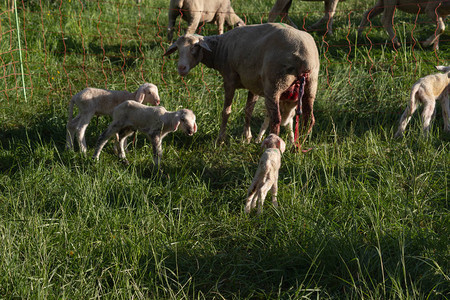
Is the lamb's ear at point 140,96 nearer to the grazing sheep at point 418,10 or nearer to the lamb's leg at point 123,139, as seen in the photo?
the lamb's leg at point 123,139

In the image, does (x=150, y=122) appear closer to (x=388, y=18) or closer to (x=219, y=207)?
(x=219, y=207)

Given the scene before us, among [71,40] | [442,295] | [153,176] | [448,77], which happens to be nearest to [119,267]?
[153,176]

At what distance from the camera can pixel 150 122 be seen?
4875 mm

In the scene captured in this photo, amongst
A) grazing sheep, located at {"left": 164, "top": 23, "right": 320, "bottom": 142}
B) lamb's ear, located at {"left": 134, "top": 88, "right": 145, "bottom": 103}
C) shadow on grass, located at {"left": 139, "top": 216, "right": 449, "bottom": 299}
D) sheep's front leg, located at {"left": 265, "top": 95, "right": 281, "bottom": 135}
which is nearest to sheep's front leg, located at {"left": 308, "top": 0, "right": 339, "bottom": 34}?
grazing sheep, located at {"left": 164, "top": 23, "right": 320, "bottom": 142}

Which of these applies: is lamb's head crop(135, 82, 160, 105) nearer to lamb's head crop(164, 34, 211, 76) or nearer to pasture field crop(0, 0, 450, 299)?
lamb's head crop(164, 34, 211, 76)

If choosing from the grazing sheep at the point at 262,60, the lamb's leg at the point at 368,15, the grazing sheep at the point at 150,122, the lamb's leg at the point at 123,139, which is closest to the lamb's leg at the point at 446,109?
the grazing sheep at the point at 262,60

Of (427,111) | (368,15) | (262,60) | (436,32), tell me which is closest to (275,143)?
(262,60)

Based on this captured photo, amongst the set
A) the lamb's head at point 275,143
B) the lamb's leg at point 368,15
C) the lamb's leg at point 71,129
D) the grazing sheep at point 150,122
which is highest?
the lamb's leg at point 368,15

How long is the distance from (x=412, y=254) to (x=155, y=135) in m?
2.51

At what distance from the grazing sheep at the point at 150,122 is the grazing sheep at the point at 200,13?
10.4 feet

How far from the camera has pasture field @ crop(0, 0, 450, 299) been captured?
3.15 metres

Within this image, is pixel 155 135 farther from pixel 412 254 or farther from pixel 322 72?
pixel 322 72

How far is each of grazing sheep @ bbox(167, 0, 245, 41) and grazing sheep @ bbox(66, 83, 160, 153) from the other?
110 inches

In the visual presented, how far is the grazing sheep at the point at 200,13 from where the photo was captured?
27.5ft
